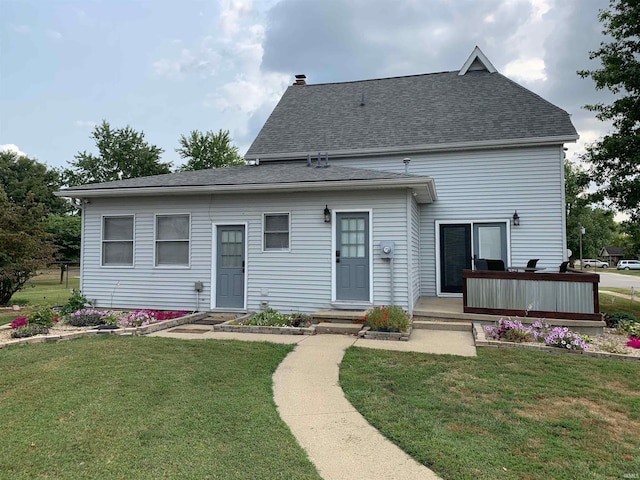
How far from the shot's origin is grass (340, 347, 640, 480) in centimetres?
282

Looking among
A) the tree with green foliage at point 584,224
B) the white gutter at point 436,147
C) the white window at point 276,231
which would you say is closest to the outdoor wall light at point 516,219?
the white gutter at point 436,147

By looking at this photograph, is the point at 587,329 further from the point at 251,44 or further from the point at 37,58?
the point at 37,58

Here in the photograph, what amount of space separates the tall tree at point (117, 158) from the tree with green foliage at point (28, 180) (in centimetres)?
533

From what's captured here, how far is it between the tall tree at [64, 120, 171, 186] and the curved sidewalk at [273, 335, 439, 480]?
1474 inches

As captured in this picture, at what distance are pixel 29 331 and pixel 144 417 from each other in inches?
195

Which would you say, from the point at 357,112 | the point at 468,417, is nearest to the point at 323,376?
the point at 468,417

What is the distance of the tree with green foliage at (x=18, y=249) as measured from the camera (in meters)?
12.1

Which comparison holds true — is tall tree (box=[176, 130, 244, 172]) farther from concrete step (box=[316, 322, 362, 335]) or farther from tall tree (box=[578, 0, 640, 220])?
concrete step (box=[316, 322, 362, 335])

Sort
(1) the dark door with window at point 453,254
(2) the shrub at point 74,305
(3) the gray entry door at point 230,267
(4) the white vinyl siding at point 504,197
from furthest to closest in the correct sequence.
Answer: (1) the dark door with window at point 453,254, (4) the white vinyl siding at point 504,197, (3) the gray entry door at point 230,267, (2) the shrub at point 74,305

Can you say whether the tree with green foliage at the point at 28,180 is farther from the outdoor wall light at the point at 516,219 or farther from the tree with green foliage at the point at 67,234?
the outdoor wall light at the point at 516,219

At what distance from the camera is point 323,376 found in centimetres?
479

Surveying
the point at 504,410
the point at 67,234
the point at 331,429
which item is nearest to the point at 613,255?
the point at 67,234

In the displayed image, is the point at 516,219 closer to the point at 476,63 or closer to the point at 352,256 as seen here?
the point at 352,256

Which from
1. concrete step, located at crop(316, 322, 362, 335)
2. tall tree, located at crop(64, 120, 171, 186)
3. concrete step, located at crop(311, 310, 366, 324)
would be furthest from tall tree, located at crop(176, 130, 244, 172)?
concrete step, located at crop(316, 322, 362, 335)
